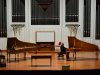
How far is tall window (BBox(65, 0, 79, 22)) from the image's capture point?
14.9 meters

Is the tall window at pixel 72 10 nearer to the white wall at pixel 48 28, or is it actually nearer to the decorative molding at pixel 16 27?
the white wall at pixel 48 28

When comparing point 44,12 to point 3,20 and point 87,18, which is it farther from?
point 87,18

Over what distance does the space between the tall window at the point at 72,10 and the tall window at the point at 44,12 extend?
1.66 ft

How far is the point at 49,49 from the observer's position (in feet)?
47.5

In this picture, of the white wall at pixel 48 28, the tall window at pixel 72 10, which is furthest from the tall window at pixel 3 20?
the tall window at pixel 72 10

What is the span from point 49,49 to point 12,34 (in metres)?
2.04

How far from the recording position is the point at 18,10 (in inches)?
582

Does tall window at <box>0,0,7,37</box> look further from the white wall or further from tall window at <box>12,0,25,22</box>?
tall window at <box>12,0,25,22</box>

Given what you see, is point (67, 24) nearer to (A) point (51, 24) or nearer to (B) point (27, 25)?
(A) point (51, 24)

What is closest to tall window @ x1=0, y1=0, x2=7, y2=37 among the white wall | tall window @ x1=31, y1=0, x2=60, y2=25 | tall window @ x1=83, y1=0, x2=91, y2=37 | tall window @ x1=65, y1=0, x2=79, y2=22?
the white wall

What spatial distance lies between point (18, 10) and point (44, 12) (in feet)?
4.28

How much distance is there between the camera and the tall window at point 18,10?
14.8 metres

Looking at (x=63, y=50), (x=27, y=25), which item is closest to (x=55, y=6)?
(x=27, y=25)
